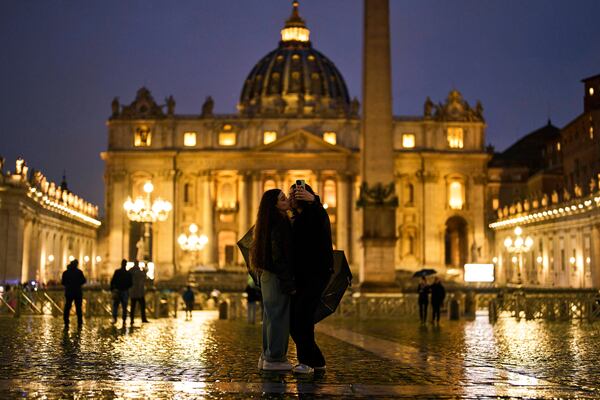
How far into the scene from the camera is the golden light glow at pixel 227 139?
91.1m

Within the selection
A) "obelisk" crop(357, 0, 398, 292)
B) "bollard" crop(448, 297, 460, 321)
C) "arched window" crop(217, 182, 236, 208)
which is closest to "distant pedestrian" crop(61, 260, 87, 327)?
"obelisk" crop(357, 0, 398, 292)

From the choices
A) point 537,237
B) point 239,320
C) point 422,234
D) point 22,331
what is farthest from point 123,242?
point 22,331

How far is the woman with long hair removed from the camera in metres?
9.97

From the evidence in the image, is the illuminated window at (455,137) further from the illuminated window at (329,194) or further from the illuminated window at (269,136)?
the illuminated window at (269,136)

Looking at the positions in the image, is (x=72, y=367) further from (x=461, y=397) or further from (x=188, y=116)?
(x=188, y=116)

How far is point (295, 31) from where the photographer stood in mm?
A: 127500

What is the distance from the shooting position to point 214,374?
34.1 feet

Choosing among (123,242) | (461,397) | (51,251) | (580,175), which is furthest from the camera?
(123,242)

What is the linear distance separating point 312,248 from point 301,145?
263ft

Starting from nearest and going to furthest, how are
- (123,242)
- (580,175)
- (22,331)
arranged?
(22,331), (580,175), (123,242)

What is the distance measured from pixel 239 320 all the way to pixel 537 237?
46958 millimetres

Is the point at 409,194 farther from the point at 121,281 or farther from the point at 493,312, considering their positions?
the point at 121,281

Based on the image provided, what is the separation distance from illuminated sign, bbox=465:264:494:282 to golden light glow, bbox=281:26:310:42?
98.4 m

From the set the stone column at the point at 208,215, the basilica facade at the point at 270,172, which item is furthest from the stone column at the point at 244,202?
the stone column at the point at 208,215
